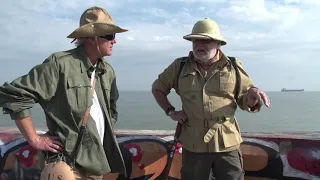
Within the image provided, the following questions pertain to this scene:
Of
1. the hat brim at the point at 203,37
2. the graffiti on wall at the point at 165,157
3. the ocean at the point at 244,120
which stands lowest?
the ocean at the point at 244,120

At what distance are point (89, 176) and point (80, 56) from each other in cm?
106

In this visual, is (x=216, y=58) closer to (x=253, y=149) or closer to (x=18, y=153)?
(x=253, y=149)

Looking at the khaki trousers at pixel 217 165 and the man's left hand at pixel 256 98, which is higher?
the man's left hand at pixel 256 98

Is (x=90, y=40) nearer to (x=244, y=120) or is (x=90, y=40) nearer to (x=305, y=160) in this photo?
(x=305, y=160)

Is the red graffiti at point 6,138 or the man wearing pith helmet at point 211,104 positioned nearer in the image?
the man wearing pith helmet at point 211,104

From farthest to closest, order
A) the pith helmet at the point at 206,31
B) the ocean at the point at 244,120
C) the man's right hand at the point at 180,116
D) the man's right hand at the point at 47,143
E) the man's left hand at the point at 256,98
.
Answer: the ocean at the point at 244,120 < the man's right hand at the point at 180,116 < the pith helmet at the point at 206,31 < the man's left hand at the point at 256,98 < the man's right hand at the point at 47,143

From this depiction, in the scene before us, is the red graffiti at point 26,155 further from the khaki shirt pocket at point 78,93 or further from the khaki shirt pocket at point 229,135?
the khaki shirt pocket at point 229,135

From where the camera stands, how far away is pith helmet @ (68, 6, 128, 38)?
3.26m

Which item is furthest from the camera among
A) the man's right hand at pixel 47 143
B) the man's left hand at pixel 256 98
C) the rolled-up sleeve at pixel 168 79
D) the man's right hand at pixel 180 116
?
the rolled-up sleeve at pixel 168 79

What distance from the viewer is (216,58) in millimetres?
3947

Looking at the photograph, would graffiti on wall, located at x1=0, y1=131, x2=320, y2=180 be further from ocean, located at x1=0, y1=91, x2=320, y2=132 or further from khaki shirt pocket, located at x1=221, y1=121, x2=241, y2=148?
ocean, located at x1=0, y1=91, x2=320, y2=132

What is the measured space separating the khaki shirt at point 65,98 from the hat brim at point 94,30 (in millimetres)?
165

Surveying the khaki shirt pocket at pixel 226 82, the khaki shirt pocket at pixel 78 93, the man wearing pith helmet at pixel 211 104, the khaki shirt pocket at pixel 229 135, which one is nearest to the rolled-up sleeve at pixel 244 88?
the man wearing pith helmet at pixel 211 104

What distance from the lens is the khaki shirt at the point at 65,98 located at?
9.62 ft
